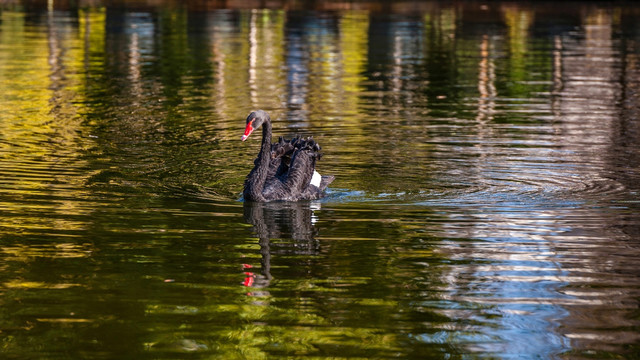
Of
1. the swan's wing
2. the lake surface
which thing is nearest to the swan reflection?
the lake surface

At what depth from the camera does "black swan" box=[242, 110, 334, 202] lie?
555 inches

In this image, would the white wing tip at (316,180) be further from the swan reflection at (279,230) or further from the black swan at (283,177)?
the swan reflection at (279,230)

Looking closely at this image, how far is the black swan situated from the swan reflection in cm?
12

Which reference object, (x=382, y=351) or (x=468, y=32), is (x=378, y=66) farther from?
(x=382, y=351)

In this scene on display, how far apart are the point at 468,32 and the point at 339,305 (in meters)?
40.5

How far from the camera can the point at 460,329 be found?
29.0ft

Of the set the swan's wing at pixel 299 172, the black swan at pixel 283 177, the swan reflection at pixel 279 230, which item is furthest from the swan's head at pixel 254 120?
Answer: the swan reflection at pixel 279 230

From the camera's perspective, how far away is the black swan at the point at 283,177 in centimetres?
1410

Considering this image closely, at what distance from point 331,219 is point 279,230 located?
736mm

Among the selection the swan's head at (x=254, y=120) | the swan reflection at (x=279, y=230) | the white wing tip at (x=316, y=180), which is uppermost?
the swan's head at (x=254, y=120)

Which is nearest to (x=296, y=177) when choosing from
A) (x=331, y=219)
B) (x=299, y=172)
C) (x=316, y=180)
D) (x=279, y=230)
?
(x=299, y=172)

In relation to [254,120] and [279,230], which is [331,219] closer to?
[279,230]

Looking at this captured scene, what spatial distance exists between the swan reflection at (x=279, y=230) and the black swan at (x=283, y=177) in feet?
0.40

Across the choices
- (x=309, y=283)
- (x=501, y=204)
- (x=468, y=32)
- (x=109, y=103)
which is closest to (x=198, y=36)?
(x=468, y=32)
